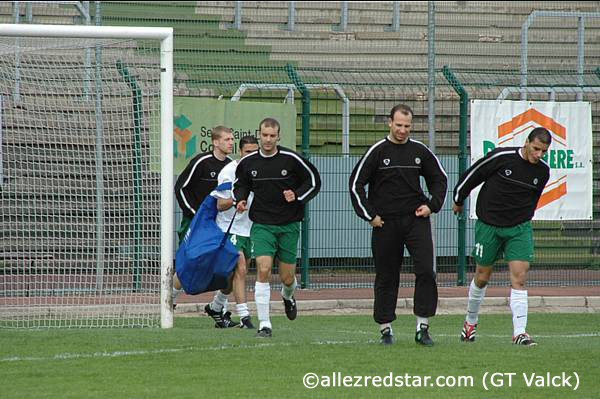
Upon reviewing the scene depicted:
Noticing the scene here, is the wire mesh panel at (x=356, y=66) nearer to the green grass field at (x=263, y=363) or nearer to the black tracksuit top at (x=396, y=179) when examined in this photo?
the green grass field at (x=263, y=363)

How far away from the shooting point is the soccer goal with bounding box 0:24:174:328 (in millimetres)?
12852

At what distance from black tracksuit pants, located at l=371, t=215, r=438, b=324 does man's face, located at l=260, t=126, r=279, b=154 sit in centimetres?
146

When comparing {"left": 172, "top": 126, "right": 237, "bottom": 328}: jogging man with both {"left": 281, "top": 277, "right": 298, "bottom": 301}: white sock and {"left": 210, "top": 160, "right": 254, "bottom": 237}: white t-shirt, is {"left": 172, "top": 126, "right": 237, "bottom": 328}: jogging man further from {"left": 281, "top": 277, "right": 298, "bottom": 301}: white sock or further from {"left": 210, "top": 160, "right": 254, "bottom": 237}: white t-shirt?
{"left": 281, "top": 277, "right": 298, "bottom": 301}: white sock

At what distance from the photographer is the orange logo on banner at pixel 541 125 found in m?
17.3

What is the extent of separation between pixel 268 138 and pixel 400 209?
1608mm

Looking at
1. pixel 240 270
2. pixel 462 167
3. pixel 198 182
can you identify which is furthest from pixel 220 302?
pixel 462 167

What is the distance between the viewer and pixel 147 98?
13.0 metres

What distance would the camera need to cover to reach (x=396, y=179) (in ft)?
34.6

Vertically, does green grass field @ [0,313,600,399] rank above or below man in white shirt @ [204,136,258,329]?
below

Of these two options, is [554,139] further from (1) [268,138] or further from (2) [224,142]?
(1) [268,138]

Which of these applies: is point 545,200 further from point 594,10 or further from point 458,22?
point 594,10

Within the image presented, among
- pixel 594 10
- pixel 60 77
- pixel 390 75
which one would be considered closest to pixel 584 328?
pixel 60 77

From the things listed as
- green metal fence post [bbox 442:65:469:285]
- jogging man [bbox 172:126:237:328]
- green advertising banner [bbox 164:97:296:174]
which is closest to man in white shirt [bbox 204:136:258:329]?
jogging man [bbox 172:126:237:328]

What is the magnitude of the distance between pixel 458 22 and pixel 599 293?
9.05 m
